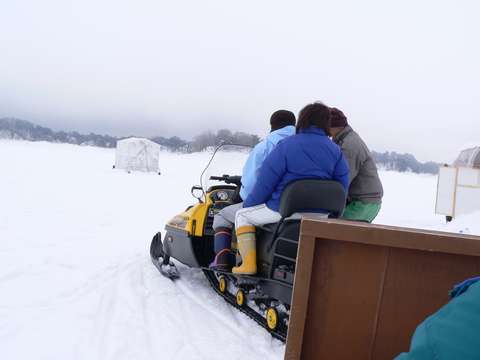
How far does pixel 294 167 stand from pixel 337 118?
1.28m

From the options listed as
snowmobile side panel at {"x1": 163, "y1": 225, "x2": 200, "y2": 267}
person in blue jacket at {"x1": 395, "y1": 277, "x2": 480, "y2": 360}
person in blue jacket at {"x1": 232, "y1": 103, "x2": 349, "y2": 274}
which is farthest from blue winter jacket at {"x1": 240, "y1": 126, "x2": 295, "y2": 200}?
person in blue jacket at {"x1": 395, "y1": 277, "x2": 480, "y2": 360}

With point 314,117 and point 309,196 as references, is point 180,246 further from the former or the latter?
point 314,117

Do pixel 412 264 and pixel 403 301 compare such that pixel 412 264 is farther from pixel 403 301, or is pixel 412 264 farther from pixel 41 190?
pixel 41 190

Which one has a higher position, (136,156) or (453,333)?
(453,333)

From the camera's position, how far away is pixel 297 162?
3.13 m

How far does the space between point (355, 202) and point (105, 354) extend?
2.68 meters

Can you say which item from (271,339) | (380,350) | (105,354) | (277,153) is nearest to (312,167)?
(277,153)

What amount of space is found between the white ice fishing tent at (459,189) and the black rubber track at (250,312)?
11019 millimetres

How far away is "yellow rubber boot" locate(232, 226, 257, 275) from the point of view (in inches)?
136

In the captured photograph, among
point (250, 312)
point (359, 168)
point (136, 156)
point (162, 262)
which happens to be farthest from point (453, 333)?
point (136, 156)

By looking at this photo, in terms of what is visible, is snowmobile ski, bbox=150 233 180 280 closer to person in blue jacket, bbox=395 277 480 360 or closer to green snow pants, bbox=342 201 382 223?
green snow pants, bbox=342 201 382 223

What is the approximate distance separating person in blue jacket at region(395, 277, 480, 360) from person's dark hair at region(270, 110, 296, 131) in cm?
303

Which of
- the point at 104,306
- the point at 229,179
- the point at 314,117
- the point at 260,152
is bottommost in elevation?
the point at 104,306

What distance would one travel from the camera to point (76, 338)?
9.52 feet
